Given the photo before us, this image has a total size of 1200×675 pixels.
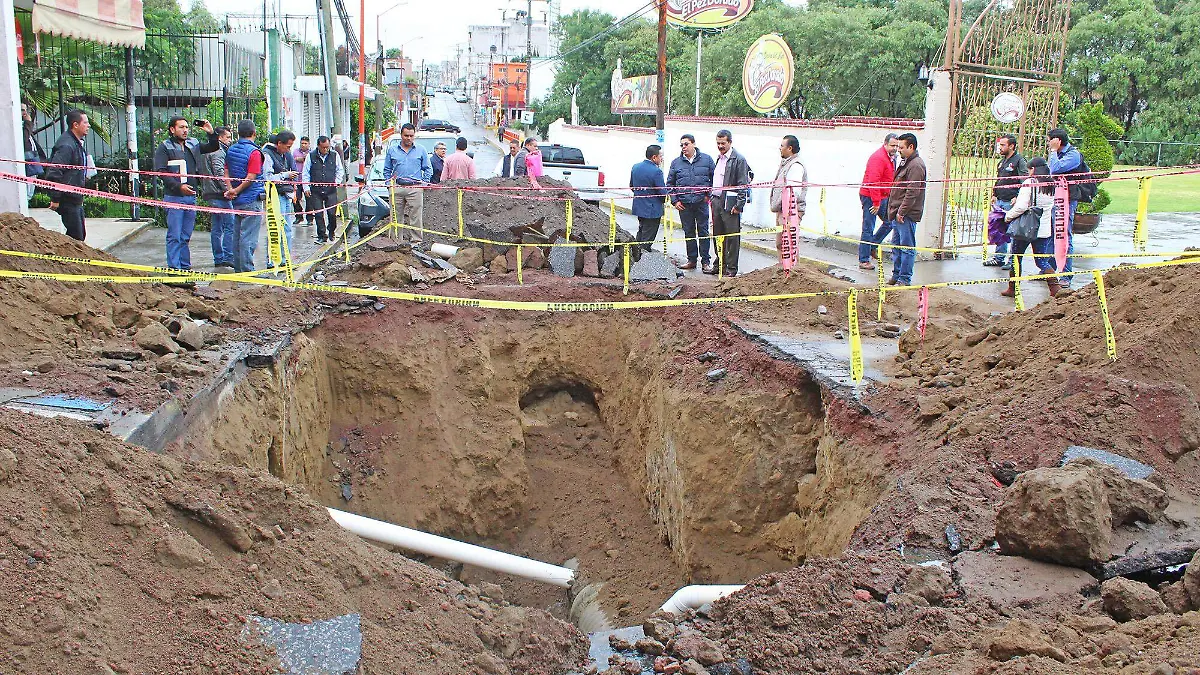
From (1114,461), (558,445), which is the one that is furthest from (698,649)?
(558,445)

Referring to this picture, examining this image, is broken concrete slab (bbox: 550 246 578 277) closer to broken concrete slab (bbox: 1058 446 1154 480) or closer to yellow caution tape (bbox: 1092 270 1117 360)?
yellow caution tape (bbox: 1092 270 1117 360)

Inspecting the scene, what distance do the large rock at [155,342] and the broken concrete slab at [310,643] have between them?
12.3 feet

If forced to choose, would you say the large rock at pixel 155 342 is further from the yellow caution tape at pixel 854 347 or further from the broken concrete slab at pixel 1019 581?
the broken concrete slab at pixel 1019 581

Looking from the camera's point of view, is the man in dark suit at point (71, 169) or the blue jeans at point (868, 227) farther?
the blue jeans at point (868, 227)

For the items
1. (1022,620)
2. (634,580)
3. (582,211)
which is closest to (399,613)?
(1022,620)

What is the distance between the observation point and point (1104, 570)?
166 inches

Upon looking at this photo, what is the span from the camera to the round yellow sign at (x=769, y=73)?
21.8 meters

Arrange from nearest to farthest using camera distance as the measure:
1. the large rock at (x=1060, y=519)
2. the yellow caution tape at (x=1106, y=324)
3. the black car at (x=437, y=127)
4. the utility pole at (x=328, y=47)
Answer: the large rock at (x=1060, y=519) → the yellow caution tape at (x=1106, y=324) → the utility pole at (x=328, y=47) → the black car at (x=437, y=127)

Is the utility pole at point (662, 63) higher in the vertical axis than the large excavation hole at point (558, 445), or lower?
higher

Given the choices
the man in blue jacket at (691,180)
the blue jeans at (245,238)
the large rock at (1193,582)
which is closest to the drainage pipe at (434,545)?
the large rock at (1193,582)

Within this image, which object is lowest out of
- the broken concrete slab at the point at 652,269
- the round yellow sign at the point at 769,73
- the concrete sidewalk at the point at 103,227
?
the broken concrete slab at the point at 652,269

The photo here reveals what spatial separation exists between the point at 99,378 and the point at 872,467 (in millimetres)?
4884

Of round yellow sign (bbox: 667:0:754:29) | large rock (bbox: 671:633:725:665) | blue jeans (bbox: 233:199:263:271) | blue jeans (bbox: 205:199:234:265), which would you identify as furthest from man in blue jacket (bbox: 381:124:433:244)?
round yellow sign (bbox: 667:0:754:29)

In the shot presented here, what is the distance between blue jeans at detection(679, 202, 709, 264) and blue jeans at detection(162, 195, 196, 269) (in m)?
5.78
